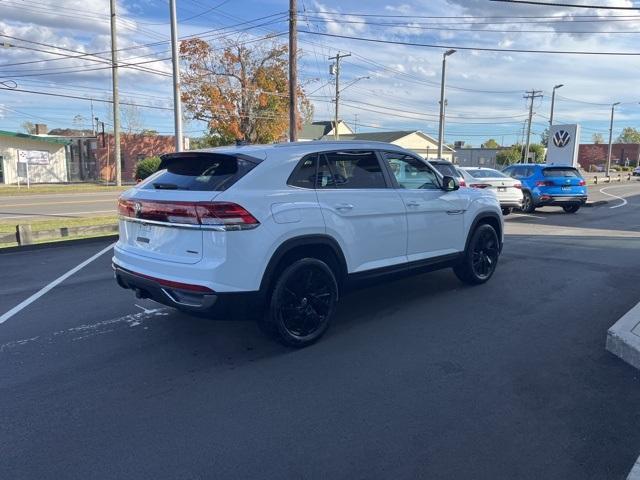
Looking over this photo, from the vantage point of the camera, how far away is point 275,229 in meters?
4.18

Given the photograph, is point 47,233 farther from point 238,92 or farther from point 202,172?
point 238,92

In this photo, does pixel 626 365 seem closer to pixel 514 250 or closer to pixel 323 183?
pixel 323 183

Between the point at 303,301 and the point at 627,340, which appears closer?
the point at 627,340

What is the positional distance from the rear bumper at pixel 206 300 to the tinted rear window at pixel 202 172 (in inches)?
33.2

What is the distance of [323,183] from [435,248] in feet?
6.35

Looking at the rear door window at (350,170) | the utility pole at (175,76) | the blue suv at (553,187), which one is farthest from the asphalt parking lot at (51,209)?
the blue suv at (553,187)

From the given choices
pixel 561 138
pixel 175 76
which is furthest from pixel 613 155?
pixel 175 76

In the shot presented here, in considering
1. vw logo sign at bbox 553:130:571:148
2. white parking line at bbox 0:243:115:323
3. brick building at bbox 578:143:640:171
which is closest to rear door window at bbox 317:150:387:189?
white parking line at bbox 0:243:115:323

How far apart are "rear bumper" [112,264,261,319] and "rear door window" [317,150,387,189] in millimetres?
1299

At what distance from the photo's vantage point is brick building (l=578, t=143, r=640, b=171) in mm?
90438

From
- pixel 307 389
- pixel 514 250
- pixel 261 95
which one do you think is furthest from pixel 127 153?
pixel 307 389

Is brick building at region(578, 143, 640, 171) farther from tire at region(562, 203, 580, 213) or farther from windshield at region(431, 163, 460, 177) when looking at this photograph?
windshield at region(431, 163, 460, 177)

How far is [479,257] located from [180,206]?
14.3 ft

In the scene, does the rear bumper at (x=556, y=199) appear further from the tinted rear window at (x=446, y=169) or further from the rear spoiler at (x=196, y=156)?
the rear spoiler at (x=196, y=156)
